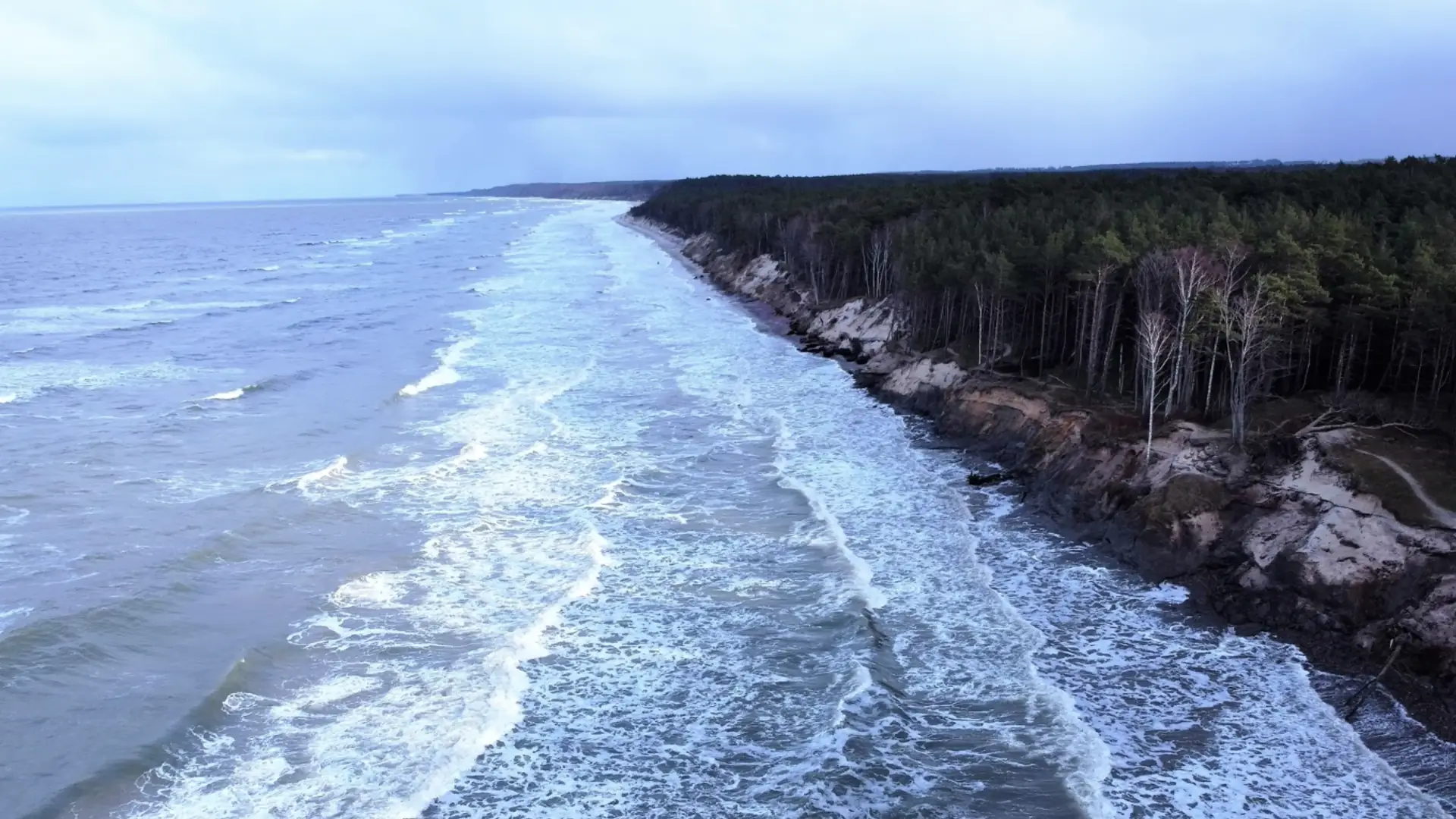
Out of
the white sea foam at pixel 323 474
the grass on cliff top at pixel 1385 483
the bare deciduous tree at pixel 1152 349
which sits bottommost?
the white sea foam at pixel 323 474

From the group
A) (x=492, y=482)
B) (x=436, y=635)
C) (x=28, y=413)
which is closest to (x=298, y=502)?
(x=492, y=482)

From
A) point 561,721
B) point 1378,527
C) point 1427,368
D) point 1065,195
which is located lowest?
point 561,721

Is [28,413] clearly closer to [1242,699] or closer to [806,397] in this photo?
[806,397]

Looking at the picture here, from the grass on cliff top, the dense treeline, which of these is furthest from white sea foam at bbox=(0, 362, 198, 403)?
the grass on cliff top

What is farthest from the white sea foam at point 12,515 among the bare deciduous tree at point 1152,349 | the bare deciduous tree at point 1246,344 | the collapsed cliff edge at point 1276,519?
the bare deciduous tree at point 1246,344

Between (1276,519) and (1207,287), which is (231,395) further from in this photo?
(1276,519)

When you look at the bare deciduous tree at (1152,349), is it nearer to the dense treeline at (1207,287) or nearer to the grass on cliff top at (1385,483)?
the dense treeline at (1207,287)

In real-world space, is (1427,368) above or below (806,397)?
above
